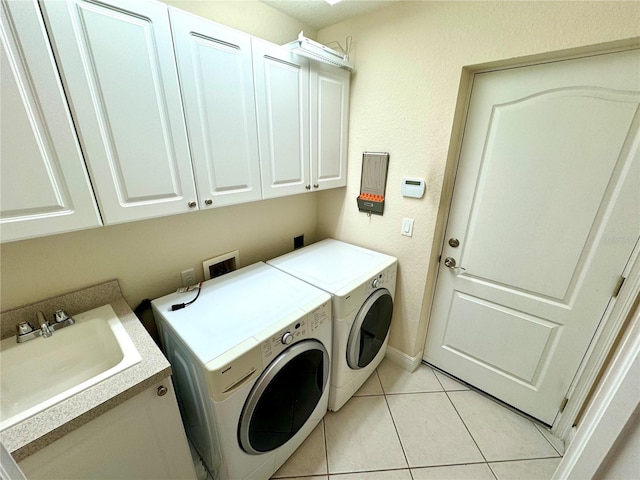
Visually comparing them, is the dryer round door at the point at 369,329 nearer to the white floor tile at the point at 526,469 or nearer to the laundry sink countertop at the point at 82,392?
the white floor tile at the point at 526,469

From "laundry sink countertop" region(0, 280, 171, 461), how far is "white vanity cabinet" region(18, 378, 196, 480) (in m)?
0.05

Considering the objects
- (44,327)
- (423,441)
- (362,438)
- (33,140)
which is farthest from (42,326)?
(423,441)

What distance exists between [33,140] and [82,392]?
765 mm

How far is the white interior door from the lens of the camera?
3.66 ft

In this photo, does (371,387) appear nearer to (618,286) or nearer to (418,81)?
(618,286)

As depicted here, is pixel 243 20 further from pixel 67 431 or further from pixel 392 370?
pixel 392 370

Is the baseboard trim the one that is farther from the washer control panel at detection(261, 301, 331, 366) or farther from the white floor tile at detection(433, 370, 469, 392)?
the washer control panel at detection(261, 301, 331, 366)

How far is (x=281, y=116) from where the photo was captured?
1399 millimetres

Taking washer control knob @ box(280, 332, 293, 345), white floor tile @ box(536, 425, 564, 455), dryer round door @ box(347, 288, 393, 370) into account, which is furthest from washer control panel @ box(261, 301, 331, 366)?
white floor tile @ box(536, 425, 564, 455)

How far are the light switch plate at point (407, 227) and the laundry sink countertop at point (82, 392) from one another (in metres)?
1.44

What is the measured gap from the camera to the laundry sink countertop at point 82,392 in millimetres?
671

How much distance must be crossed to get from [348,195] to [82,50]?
1501 mm

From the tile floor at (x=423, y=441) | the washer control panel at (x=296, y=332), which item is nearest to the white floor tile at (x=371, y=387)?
the tile floor at (x=423, y=441)

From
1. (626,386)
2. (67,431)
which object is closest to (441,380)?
(626,386)
